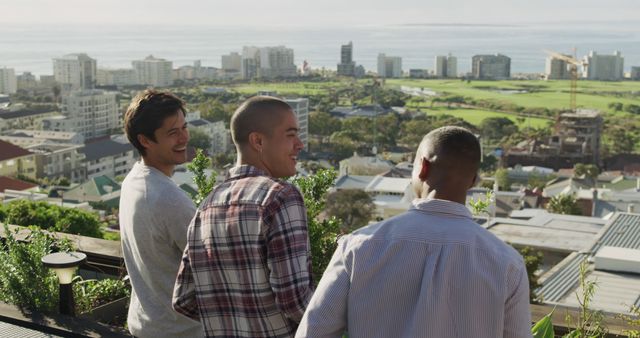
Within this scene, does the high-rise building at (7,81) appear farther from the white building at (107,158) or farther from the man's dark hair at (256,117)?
the man's dark hair at (256,117)

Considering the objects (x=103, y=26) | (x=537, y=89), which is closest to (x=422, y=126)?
(x=537, y=89)

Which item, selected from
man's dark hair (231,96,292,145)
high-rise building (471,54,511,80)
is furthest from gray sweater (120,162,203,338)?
high-rise building (471,54,511,80)

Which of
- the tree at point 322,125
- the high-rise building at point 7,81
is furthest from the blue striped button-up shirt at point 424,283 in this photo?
the high-rise building at point 7,81

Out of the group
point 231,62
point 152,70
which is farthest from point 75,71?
point 231,62

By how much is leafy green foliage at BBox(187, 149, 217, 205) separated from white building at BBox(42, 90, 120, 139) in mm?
53185

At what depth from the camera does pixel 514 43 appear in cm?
16575

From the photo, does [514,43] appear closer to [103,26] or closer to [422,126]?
[103,26]

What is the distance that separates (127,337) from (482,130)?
52.1 metres

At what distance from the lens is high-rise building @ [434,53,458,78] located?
11069cm

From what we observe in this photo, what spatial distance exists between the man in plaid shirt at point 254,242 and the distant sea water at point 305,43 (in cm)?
8214

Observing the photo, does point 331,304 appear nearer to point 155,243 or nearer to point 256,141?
point 256,141

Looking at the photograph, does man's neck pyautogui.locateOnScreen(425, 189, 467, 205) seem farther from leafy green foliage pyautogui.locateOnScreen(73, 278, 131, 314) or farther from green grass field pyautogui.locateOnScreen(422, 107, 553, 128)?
green grass field pyautogui.locateOnScreen(422, 107, 553, 128)

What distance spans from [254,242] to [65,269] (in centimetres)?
121

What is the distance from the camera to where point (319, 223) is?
2051 millimetres
